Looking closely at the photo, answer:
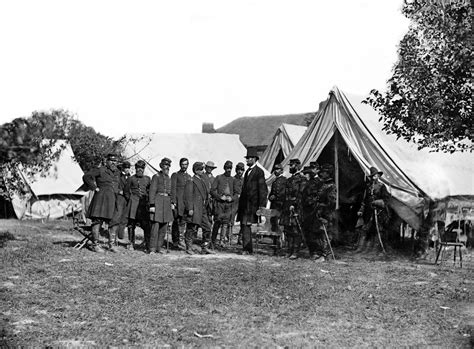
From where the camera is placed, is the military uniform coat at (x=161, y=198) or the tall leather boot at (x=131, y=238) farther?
the tall leather boot at (x=131, y=238)

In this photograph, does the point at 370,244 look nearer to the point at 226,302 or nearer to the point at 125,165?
the point at 125,165

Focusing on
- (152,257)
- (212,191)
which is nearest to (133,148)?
(212,191)

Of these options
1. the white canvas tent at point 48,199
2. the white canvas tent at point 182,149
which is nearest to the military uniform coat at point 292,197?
the white canvas tent at point 48,199

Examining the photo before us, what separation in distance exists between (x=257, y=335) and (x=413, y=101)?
6343 millimetres

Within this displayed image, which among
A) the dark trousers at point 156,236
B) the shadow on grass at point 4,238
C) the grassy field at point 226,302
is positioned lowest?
the shadow on grass at point 4,238

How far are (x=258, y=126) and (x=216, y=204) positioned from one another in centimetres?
4532

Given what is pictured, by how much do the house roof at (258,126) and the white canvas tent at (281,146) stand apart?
29.3 metres

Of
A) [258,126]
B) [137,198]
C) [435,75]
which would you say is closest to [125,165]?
[137,198]

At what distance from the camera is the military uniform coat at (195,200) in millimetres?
11992

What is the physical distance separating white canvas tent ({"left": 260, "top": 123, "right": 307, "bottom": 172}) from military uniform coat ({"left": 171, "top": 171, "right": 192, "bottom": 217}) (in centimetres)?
1220

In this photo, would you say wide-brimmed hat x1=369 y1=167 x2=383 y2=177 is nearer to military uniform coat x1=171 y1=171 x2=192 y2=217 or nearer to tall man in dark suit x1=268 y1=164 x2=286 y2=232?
tall man in dark suit x1=268 y1=164 x2=286 y2=232

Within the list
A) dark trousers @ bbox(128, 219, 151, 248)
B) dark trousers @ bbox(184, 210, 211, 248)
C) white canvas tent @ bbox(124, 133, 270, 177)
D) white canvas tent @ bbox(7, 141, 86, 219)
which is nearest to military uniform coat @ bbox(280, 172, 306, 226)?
dark trousers @ bbox(184, 210, 211, 248)

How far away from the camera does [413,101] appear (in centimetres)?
1065

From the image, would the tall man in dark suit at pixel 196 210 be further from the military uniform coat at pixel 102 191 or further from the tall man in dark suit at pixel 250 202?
the military uniform coat at pixel 102 191
